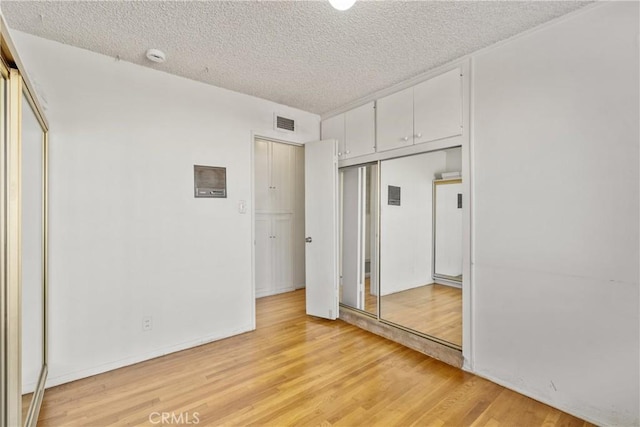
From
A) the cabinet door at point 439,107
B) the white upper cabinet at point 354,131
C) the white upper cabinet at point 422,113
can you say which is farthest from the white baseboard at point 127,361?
the cabinet door at point 439,107

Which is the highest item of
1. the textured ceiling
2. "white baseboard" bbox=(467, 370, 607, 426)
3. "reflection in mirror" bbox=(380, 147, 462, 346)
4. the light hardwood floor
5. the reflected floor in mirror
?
the textured ceiling

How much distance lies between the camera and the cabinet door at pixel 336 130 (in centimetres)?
360

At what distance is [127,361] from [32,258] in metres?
1.18

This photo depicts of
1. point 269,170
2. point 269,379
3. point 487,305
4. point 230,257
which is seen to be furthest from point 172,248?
point 487,305

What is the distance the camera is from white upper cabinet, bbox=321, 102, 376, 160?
3.24 m

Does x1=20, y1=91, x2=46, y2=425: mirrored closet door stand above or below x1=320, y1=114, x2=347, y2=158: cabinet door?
below

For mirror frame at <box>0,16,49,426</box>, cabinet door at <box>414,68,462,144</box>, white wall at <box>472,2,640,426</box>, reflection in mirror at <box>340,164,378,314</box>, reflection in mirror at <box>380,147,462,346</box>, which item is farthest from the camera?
reflection in mirror at <box>340,164,378,314</box>

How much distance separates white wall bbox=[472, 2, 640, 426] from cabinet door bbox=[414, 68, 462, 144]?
0.49ft

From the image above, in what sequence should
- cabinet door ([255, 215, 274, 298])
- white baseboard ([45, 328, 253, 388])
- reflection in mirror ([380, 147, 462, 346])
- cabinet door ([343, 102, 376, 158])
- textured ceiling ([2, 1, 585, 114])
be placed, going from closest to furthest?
textured ceiling ([2, 1, 585, 114]) < white baseboard ([45, 328, 253, 388]) < reflection in mirror ([380, 147, 462, 346]) < cabinet door ([343, 102, 376, 158]) < cabinet door ([255, 215, 274, 298])

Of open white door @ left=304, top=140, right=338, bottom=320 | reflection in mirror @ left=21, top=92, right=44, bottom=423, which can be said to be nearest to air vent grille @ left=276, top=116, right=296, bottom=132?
open white door @ left=304, top=140, right=338, bottom=320

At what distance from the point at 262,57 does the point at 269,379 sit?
253 cm

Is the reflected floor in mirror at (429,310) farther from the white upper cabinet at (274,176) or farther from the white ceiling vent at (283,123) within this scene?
the white upper cabinet at (274,176)

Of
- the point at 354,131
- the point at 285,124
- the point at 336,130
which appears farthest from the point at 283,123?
the point at 354,131

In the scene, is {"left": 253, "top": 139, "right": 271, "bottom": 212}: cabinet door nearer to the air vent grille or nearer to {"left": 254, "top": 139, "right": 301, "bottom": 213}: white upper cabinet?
{"left": 254, "top": 139, "right": 301, "bottom": 213}: white upper cabinet
